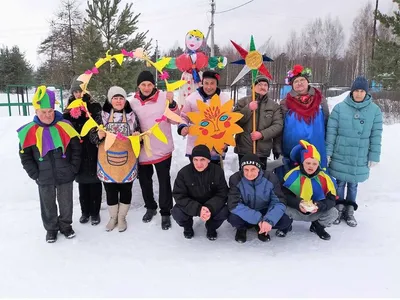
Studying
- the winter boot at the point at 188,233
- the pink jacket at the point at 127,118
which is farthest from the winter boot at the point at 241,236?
the pink jacket at the point at 127,118

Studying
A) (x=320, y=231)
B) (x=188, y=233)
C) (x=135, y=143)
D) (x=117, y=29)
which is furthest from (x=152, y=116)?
(x=117, y=29)

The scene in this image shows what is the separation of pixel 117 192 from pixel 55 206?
676 millimetres

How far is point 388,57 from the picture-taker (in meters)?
14.9

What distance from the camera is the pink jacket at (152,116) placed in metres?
3.78

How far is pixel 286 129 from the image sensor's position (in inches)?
156

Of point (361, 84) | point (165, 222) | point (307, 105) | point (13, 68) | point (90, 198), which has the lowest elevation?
point (165, 222)

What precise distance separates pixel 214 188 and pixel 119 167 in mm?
1081

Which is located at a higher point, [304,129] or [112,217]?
[304,129]

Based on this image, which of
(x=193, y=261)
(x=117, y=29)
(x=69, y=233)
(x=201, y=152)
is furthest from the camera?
(x=117, y=29)

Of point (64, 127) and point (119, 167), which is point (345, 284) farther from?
point (64, 127)

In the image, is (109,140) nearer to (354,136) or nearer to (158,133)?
(158,133)

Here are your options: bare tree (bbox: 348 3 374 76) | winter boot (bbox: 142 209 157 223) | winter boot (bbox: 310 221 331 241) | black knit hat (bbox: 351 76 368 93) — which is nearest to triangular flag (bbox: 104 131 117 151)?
winter boot (bbox: 142 209 157 223)

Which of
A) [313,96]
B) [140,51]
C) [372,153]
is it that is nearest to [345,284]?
[372,153]

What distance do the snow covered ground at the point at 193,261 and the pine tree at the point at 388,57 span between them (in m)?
12.7
